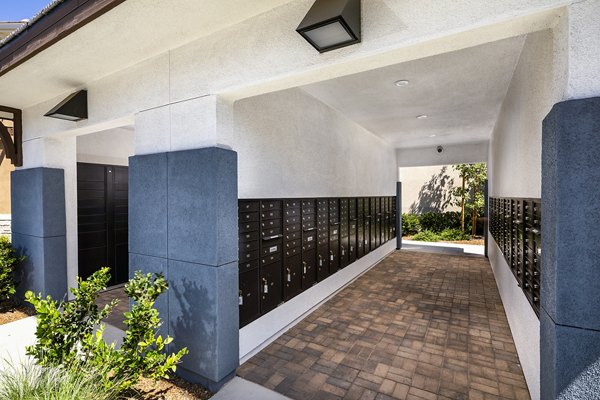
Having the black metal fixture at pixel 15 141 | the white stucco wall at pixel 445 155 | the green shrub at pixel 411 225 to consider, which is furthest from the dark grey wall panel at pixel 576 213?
the green shrub at pixel 411 225

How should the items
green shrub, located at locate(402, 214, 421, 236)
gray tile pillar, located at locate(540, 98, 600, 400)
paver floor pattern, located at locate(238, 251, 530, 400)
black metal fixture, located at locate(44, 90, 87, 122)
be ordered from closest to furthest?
gray tile pillar, located at locate(540, 98, 600, 400) < paver floor pattern, located at locate(238, 251, 530, 400) < black metal fixture, located at locate(44, 90, 87, 122) < green shrub, located at locate(402, 214, 421, 236)

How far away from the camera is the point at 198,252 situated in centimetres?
223

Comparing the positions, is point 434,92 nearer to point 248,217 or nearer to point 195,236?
point 248,217

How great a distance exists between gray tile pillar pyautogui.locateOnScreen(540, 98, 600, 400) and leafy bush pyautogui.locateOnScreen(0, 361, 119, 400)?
→ 2.31m

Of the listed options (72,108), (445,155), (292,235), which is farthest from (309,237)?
(445,155)

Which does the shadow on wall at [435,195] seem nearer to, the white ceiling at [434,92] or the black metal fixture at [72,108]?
the white ceiling at [434,92]

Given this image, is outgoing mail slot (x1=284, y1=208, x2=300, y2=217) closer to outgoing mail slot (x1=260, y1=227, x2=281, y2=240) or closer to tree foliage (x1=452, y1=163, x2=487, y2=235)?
outgoing mail slot (x1=260, y1=227, x2=281, y2=240)

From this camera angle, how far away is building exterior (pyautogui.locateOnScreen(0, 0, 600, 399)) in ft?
3.89

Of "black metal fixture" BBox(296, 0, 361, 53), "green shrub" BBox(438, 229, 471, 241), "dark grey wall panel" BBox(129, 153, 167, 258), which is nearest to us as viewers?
"black metal fixture" BBox(296, 0, 361, 53)

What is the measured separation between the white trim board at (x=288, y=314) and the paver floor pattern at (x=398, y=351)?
0.09 m

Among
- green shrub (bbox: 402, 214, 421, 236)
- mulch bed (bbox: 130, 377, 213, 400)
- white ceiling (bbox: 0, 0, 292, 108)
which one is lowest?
mulch bed (bbox: 130, 377, 213, 400)

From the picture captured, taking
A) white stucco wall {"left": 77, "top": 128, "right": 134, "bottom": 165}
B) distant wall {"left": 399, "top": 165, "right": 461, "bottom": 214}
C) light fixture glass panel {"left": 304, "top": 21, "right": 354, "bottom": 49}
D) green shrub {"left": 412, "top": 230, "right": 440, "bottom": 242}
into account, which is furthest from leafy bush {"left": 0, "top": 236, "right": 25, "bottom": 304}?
distant wall {"left": 399, "top": 165, "right": 461, "bottom": 214}

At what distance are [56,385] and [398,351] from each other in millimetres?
2625

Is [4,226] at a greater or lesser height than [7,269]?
greater
